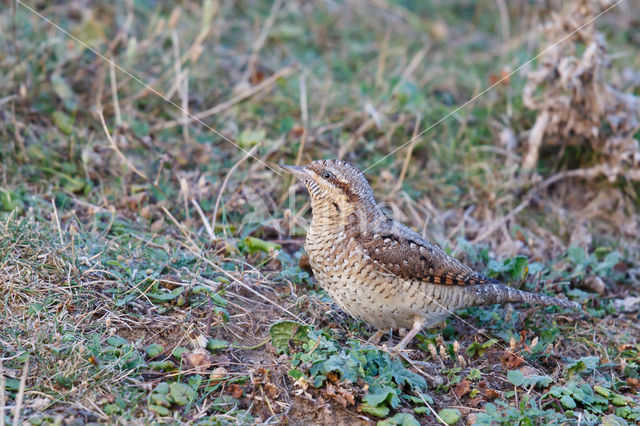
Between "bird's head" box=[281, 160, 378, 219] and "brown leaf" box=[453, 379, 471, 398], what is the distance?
3.63ft

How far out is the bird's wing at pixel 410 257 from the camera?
3.99 m

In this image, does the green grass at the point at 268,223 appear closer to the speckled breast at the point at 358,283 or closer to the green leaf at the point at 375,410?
the green leaf at the point at 375,410

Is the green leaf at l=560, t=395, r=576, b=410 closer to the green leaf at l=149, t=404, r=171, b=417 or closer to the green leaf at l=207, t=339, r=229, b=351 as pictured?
the green leaf at l=207, t=339, r=229, b=351

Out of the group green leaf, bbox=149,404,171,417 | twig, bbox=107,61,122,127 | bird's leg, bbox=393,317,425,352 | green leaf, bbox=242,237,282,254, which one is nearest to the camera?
green leaf, bbox=149,404,171,417

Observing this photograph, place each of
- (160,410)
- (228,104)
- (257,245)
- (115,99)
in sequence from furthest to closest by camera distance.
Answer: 1. (228,104)
2. (115,99)
3. (257,245)
4. (160,410)

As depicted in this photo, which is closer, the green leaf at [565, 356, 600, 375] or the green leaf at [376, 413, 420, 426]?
the green leaf at [376, 413, 420, 426]

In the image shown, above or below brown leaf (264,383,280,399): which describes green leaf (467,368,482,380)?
above

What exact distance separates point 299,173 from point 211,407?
5.02 feet

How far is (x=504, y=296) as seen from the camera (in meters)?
4.33

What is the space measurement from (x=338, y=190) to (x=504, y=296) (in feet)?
4.00

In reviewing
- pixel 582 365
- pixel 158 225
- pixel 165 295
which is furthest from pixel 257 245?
pixel 582 365

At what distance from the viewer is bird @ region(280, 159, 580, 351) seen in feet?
12.9

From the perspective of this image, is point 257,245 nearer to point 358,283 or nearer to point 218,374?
point 358,283

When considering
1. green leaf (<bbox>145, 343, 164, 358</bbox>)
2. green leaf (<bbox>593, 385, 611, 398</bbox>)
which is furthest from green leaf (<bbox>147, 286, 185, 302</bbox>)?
green leaf (<bbox>593, 385, 611, 398</bbox>)
